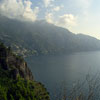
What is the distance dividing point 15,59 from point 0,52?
9.29 metres

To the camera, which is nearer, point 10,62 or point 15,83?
point 15,83

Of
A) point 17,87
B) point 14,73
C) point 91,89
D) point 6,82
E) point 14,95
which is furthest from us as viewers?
point 14,73

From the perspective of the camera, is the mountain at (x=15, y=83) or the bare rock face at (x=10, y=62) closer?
the mountain at (x=15, y=83)

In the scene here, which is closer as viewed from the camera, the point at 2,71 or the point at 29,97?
the point at 29,97

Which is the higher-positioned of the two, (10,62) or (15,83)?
(10,62)

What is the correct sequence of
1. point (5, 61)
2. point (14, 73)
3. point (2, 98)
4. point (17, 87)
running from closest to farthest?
point (2, 98) → point (17, 87) → point (14, 73) → point (5, 61)

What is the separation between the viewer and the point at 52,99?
73.2m

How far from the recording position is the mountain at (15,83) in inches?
1985

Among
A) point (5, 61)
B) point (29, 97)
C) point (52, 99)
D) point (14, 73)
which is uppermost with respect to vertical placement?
point (5, 61)

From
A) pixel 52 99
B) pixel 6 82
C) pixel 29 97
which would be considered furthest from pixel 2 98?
pixel 52 99

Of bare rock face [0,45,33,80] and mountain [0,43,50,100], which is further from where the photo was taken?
bare rock face [0,45,33,80]

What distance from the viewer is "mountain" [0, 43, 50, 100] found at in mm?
50431

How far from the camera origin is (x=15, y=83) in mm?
61000

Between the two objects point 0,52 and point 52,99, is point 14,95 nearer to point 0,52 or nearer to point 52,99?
point 52,99
